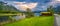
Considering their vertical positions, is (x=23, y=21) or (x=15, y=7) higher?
(x=15, y=7)

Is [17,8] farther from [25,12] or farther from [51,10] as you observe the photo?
[51,10]

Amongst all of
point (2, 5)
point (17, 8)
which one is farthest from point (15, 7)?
point (2, 5)

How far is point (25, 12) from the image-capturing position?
1.46m

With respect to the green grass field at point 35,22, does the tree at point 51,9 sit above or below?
above

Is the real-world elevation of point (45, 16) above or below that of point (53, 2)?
below

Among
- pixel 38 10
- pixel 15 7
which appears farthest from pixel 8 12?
pixel 38 10

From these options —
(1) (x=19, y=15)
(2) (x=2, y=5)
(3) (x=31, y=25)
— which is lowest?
(3) (x=31, y=25)

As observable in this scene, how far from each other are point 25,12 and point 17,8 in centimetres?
9

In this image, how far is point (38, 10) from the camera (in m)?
1.44

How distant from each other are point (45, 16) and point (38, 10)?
0.10m

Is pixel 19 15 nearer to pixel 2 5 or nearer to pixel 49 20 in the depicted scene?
pixel 2 5

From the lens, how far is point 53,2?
4.74ft

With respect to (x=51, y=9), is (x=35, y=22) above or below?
below

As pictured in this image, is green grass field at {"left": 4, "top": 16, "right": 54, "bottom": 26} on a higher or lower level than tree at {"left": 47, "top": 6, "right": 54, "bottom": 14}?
lower
